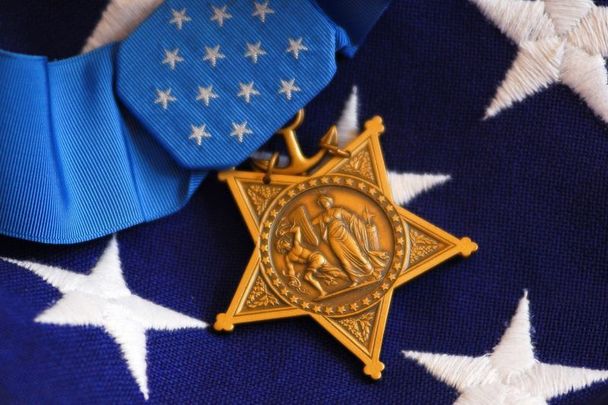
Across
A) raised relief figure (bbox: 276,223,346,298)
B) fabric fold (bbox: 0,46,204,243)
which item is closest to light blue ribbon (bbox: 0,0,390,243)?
fabric fold (bbox: 0,46,204,243)

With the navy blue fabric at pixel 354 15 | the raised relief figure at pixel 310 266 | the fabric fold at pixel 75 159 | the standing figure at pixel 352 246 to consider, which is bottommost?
the fabric fold at pixel 75 159

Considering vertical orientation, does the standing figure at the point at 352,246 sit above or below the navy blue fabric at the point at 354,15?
below

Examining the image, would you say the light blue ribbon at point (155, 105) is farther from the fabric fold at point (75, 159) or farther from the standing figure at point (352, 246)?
the standing figure at point (352, 246)

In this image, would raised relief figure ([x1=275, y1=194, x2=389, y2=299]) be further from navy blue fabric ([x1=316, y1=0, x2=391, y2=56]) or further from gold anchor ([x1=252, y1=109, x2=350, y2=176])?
navy blue fabric ([x1=316, y1=0, x2=391, y2=56])

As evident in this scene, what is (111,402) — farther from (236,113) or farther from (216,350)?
(236,113)

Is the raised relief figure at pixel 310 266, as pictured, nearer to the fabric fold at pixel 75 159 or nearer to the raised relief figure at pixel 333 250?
the raised relief figure at pixel 333 250

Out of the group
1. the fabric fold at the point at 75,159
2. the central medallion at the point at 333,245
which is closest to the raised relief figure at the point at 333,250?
the central medallion at the point at 333,245
